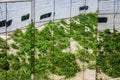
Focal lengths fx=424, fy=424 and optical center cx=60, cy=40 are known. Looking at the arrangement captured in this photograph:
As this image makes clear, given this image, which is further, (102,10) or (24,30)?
(102,10)

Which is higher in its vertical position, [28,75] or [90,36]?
[90,36]

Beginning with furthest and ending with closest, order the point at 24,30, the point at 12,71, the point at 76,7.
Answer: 1. the point at 76,7
2. the point at 24,30
3. the point at 12,71

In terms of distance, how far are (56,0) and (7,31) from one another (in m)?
1.28

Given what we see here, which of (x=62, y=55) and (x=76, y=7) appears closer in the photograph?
(x=62, y=55)

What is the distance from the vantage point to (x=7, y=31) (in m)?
8.67

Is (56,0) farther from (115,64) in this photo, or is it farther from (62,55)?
(115,64)

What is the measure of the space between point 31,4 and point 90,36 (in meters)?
1.50

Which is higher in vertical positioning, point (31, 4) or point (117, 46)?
point (31, 4)

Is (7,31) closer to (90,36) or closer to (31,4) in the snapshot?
(31,4)

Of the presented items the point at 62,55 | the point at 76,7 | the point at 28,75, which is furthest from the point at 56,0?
the point at 28,75

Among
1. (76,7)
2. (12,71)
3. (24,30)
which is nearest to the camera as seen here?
(12,71)

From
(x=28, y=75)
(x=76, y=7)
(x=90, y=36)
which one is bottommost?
(x=28, y=75)

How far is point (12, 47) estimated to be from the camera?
338 inches

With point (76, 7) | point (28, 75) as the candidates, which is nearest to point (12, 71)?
point (28, 75)
